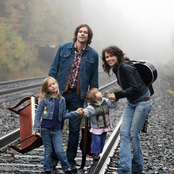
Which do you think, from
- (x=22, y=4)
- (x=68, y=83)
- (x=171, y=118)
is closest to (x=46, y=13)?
(x=22, y=4)

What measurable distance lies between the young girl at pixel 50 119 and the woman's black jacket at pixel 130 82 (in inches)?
30.1

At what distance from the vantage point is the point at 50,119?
149 inches

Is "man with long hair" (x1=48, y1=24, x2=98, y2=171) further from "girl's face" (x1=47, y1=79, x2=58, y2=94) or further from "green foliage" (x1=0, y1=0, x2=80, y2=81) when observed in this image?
"green foliage" (x1=0, y1=0, x2=80, y2=81)

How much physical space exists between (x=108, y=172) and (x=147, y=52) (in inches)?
4609

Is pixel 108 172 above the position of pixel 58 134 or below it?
below

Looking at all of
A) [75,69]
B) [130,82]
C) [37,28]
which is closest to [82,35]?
[75,69]

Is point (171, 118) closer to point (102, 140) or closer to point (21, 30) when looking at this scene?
point (102, 140)

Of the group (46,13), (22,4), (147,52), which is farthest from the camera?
(147,52)

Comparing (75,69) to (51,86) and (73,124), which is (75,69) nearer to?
(51,86)

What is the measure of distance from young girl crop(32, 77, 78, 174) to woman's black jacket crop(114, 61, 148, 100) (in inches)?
30.1

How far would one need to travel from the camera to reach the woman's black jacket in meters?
3.83

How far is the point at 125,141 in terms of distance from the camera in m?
4.06

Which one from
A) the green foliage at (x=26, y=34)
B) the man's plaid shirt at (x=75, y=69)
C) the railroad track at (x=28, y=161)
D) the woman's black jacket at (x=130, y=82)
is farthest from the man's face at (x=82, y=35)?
the green foliage at (x=26, y=34)

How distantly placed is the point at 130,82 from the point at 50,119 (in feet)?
3.91
